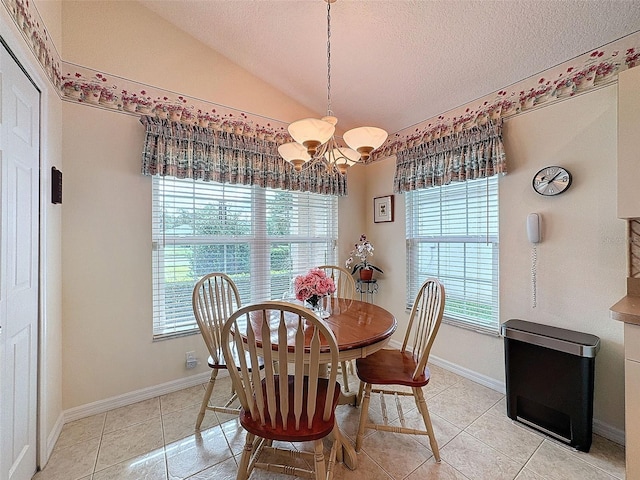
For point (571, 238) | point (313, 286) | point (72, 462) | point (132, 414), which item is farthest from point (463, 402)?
point (72, 462)

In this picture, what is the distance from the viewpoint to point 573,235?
6.51 feet

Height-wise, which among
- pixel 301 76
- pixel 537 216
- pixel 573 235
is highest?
pixel 301 76

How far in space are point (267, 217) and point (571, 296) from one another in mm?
2584

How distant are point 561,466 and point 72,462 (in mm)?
2776

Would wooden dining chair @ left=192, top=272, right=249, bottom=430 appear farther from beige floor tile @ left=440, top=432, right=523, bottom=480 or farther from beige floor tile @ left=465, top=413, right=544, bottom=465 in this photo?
beige floor tile @ left=465, top=413, right=544, bottom=465

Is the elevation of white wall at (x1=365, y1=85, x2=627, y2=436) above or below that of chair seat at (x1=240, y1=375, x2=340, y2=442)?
above

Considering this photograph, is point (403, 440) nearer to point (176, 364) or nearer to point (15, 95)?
point (176, 364)

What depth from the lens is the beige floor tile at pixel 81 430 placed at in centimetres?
181

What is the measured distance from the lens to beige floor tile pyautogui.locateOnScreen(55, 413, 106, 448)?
181cm

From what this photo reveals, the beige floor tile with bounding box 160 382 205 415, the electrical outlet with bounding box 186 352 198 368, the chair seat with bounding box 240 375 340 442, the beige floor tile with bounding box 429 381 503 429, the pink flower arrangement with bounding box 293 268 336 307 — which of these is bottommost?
the beige floor tile with bounding box 160 382 205 415

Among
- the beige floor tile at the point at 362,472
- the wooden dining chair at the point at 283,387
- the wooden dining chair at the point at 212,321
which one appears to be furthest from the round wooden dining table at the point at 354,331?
the wooden dining chair at the point at 212,321

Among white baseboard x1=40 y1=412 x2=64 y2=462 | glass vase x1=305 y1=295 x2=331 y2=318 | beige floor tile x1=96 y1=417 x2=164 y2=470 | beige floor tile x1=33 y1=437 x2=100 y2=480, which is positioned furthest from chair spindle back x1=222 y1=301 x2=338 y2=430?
white baseboard x1=40 y1=412 x2=64 y2=462

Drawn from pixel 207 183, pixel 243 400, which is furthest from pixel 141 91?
pixel 243 400

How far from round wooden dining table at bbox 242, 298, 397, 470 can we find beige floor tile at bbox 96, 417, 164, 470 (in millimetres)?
1029
